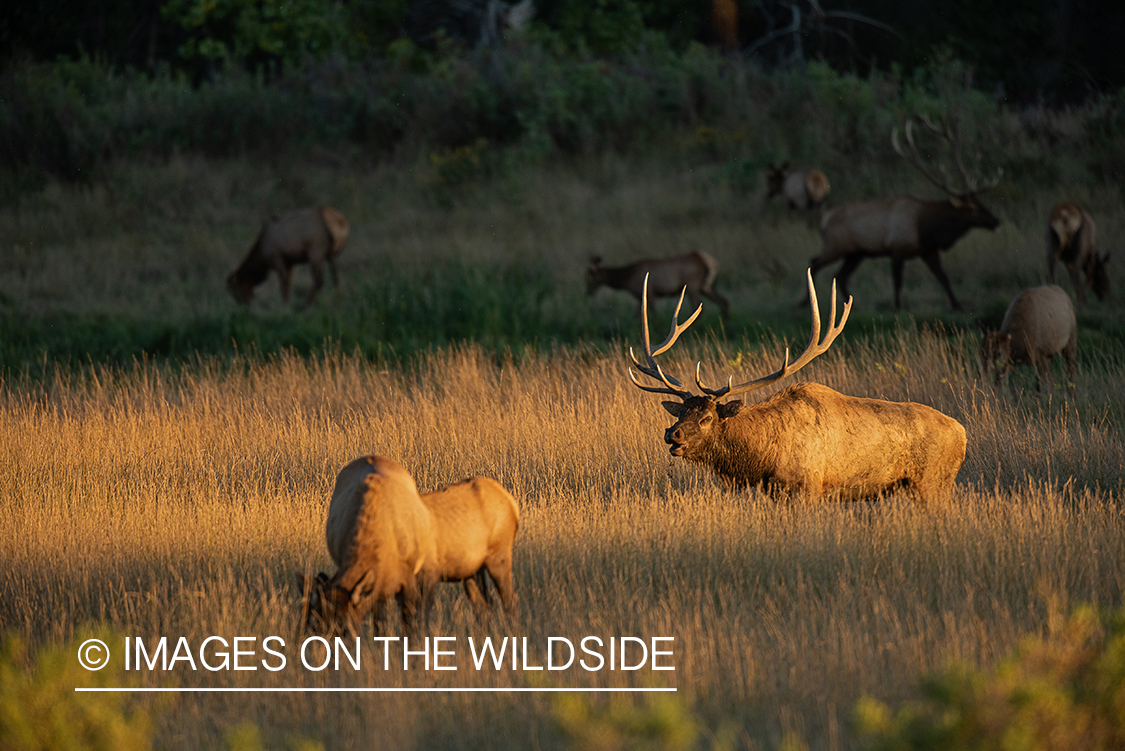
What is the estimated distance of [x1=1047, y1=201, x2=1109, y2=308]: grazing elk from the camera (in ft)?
51.5

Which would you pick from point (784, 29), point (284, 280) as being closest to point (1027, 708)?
point (284, 280)

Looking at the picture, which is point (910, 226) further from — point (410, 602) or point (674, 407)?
point (410, 602)

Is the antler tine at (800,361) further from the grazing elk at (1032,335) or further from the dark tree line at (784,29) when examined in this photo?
the dark tree line at (784,29)

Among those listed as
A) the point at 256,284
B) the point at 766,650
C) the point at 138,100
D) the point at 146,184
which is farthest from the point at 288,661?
the point at 138,100

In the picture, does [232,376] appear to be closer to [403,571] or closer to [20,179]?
[403,571]

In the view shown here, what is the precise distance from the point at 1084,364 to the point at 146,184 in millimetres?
20295

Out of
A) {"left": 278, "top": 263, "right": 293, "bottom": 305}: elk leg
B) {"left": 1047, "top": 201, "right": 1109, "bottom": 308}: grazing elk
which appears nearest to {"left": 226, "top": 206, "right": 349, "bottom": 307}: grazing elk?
{"left": 278, "top": 263, "right": 293, "bottom": 305}: elk leg

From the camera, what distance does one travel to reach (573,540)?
666 cm

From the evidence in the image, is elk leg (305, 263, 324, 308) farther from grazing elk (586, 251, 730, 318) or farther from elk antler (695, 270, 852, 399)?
elk antler (695, 270, 852, 399)

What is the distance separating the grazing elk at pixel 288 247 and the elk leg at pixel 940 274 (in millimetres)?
9367

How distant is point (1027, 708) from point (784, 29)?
118ft

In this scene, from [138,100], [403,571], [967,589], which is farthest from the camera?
[138,100]

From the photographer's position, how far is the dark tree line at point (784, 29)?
32.1 m

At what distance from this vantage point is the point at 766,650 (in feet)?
16.9
